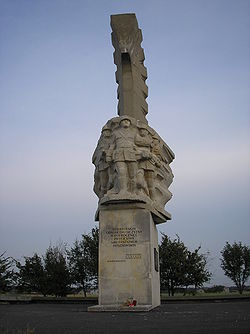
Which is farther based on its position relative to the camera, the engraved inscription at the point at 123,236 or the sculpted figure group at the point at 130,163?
the sculpted figure group at the point at 130,163

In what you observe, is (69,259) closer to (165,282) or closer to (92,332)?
(165,282)

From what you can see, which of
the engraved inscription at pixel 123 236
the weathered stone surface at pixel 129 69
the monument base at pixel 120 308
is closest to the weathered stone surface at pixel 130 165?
the engraved inscription at pixel 123 236

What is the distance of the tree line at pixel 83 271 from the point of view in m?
27.1

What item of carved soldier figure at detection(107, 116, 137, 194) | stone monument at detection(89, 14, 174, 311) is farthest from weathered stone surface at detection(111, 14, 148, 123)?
carved soldier figure at detection(107, 116, 137, 194)

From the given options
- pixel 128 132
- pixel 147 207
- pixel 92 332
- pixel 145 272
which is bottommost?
pixel 92 332

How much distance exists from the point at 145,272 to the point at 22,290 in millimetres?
18459

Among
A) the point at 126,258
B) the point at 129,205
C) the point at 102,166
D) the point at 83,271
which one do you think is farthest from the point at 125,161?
the point at 83,271

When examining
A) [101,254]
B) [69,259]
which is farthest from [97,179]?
[69,259]

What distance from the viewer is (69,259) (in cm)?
3031

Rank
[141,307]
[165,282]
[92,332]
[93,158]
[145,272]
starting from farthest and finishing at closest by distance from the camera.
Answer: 1. [165,282]
2. [93,158]
3. [145,272]
4. [141,307]
5. [92,332]

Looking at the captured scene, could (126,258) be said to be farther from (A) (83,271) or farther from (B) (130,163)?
(A) (83,271)

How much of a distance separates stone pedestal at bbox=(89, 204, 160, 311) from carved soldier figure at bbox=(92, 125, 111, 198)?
1284mm

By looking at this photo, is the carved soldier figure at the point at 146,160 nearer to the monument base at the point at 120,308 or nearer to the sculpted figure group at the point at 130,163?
the sculpted figure group at the point at 130,163

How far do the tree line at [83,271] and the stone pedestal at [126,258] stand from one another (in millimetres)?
13759
